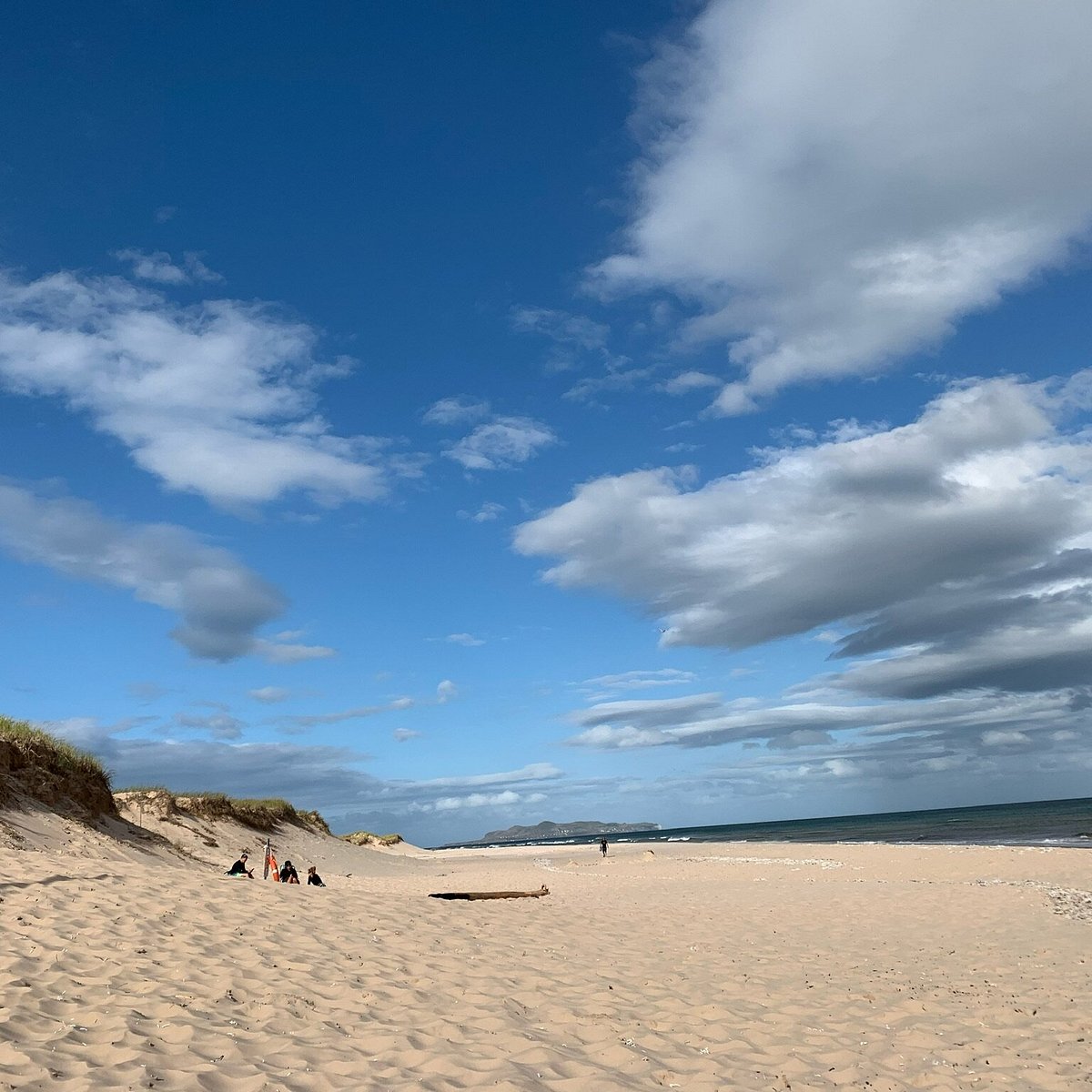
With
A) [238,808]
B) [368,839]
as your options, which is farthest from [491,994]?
[368,839]

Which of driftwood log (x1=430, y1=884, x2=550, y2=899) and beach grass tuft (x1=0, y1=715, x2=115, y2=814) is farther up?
beach grass tuft (x1=0, y1=715, x2=115, y2=814)

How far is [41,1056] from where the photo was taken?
19.1ft

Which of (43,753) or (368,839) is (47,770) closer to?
(43,753)

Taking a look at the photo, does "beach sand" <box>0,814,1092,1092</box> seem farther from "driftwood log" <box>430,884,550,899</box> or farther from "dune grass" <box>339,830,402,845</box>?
"dune grass" <box>339,830,402,845</box>

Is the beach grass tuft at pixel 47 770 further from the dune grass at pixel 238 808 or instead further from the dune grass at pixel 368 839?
the dune grass at pixel 368 839

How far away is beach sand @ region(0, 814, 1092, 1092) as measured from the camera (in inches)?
261

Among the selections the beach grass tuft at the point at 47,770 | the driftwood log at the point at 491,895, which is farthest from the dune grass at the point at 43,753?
the driftwood log at the point at 491,895

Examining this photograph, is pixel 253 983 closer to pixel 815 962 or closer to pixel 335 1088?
pixel 335 1088

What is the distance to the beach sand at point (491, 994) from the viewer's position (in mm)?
6637

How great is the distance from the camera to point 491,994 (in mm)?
9133

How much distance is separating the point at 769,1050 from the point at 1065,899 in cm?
1742

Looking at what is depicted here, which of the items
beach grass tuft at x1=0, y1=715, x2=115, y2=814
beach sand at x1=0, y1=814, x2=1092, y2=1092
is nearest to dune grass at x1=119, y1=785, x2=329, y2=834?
beach grass tuft at x1=0, y1=715, x2=115, y2=814

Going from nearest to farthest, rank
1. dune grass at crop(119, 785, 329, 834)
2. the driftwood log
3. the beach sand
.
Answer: the beach sand
the driftwood log
dune grass at crop(119, 785, 329, 834)

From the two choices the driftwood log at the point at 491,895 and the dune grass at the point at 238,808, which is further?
the dune grass at the point at 238,808
